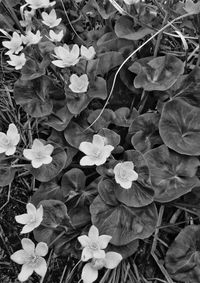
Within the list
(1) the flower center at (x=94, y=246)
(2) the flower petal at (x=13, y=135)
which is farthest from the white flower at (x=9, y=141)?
(1) the flower center at (x=94, y=246)

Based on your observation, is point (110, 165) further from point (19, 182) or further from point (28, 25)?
point (28, 25)

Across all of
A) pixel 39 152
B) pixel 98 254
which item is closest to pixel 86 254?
pixel 98 254

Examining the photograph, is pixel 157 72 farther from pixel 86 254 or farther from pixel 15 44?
pixel 86 254

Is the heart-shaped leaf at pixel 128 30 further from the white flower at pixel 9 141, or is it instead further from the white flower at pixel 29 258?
the white flower at pixel 29 258

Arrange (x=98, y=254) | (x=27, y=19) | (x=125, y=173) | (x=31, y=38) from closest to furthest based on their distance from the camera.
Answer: (x=98, y=254)
(x=125, y=173)
(x=31, y=38)
(x=27, y=19)

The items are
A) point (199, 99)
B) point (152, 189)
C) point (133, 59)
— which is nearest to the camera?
point (152, 189)

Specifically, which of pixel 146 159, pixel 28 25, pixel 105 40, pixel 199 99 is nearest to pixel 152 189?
pixel 146 159
